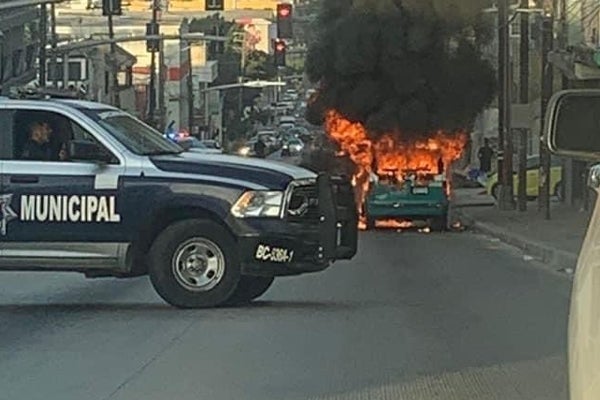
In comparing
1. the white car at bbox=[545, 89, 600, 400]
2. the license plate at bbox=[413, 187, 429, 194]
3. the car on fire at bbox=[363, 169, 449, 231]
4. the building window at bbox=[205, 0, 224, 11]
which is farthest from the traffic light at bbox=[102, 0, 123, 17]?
the white car at bbox=[545, 89, 600, 400]

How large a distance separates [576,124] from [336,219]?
10540 mm

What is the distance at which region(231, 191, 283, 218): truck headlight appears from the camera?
14461 mm

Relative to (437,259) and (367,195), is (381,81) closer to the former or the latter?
(367,195)

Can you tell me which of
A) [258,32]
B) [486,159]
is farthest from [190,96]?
[258,32]

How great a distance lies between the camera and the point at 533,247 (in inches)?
1052

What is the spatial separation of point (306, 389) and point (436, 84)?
33.5 meters

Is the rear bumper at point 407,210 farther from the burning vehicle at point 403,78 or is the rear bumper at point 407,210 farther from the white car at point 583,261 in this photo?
the white car at point 583,261

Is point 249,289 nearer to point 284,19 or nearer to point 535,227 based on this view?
point 535,227

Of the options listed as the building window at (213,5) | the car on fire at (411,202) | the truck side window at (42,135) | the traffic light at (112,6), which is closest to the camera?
the truck side window at (42,135)

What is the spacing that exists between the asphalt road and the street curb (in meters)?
4.23

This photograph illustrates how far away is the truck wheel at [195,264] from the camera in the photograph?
47.8 ft

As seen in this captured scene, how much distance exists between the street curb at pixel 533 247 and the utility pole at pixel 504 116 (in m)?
3.23

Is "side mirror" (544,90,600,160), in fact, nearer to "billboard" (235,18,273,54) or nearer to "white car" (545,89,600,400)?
"white car" (545,89,600,400)

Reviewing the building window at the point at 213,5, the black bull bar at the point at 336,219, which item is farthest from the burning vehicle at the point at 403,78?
the black bull bar at the point at 336,219
